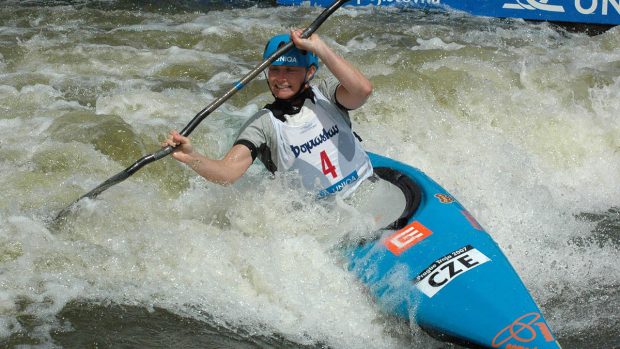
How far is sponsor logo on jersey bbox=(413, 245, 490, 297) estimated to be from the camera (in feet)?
12.8

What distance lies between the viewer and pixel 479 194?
18.6ft

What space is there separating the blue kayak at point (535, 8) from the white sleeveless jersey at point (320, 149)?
19.1ft

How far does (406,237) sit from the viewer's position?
421 cm

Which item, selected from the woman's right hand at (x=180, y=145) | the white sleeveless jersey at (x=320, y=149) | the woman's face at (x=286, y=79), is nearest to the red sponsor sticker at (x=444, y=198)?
the white sleeveless jersey at (x=320, y=149)

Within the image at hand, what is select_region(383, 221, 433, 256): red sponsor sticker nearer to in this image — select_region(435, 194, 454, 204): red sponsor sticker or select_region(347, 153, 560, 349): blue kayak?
select_region(347, 153, 560, 349): blue kayak

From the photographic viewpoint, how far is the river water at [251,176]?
156 inches

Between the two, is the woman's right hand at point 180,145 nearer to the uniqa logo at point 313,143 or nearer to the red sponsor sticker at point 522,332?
the uniqa logo at point 313,143

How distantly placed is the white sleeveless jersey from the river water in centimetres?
11

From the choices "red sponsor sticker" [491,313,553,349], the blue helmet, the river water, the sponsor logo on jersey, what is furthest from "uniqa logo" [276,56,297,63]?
"red sponsor sticker" [491,313,553,349]

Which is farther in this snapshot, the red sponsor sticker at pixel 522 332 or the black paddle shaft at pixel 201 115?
the black paddle shaft at pixel 201 115

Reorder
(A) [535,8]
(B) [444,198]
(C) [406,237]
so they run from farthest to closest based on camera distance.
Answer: (A) [535,8], (B) [444,198], (C) [406,237]

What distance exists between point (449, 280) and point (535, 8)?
21.5ft

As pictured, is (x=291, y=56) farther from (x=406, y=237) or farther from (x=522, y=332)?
(x=522, y=332)

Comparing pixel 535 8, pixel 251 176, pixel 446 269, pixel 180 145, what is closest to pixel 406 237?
pixel 446 269
